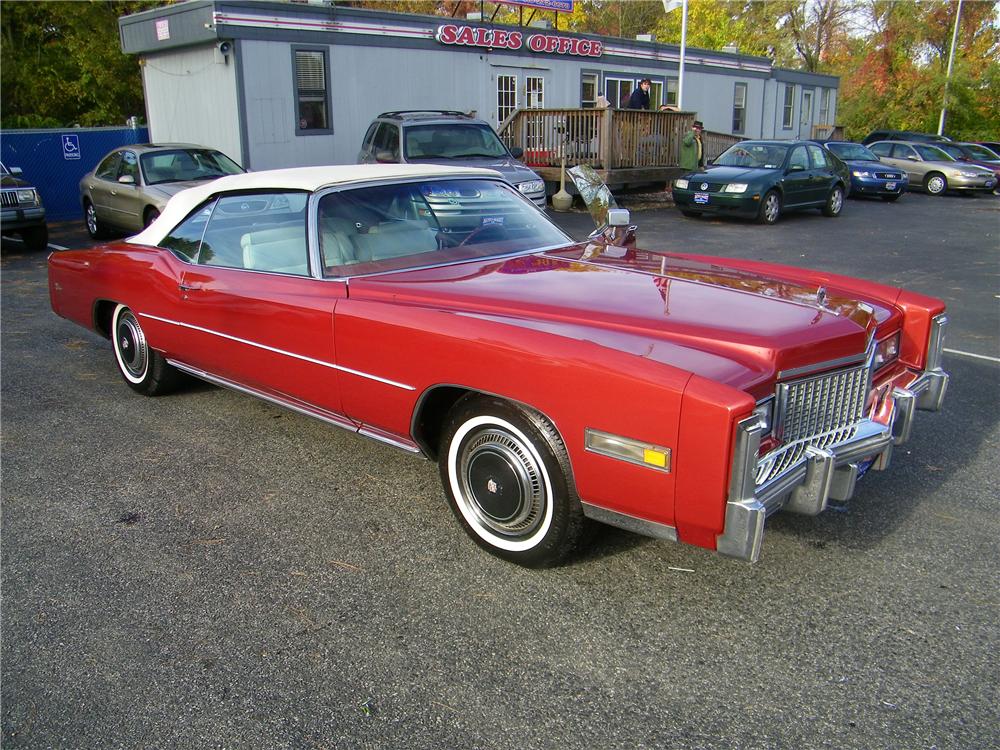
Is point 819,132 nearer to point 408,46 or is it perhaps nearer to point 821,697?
point 408,46

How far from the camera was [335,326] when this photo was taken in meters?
3.87

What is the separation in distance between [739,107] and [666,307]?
83.8 ft

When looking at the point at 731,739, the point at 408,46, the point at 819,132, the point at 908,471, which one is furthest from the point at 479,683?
the point at 819,132

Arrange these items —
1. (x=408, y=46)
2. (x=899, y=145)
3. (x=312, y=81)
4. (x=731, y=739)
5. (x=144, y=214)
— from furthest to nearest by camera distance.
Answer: (x=899, y=145) → (x=408, y=46) → (x=312, y=81) → (x=144, y=214) → (x=731, y=739)

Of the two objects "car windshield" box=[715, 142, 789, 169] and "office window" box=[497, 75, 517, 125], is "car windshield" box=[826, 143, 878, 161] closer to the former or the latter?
"car windshield" box=[715, 142, 789, 169]

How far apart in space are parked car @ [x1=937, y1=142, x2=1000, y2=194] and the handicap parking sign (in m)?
22.4

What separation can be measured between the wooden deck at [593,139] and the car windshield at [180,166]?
7.45 meters

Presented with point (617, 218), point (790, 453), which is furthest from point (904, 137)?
point (790, 453)

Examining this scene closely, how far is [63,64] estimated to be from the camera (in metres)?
29.6

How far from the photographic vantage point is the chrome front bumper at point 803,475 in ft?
8.74

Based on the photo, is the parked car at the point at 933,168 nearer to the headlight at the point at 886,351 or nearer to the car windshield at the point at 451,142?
the car windshield at the point at 451,142

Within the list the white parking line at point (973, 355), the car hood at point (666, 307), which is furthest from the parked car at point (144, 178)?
the white parking line at point (973, 355)

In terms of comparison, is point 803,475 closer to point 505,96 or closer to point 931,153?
point 505,96

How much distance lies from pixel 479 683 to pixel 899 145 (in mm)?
26065
